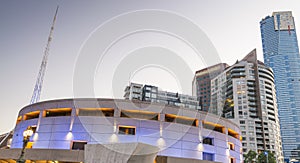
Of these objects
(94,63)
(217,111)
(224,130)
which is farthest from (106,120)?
(217,111)

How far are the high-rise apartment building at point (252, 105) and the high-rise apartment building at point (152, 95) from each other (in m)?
22.5

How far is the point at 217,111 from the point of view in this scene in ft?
522

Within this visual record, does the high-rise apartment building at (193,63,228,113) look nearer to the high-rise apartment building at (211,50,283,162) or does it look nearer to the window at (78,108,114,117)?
the high-rise apartment building at (211,50,283,162)

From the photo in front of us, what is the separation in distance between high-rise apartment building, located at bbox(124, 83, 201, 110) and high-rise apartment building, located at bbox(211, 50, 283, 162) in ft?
73.9

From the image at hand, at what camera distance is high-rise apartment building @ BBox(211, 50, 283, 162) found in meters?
118

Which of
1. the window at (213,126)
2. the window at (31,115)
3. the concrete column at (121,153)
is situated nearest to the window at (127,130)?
the window at (213,126)

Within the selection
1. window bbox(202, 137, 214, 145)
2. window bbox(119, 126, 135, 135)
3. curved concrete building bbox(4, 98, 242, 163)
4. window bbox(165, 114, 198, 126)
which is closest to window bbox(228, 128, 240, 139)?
curved concrete building bbox(4, 98, 242, 163)

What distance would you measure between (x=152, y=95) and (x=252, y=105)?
52.3 m

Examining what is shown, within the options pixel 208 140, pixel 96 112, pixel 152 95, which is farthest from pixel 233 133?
pixel 152 95

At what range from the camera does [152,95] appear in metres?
129

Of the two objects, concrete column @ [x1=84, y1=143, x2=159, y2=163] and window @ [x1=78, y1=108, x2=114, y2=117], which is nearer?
concrete column @ [x1=84, y1=143, x2=159, y2=163]

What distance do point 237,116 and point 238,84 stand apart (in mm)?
18899

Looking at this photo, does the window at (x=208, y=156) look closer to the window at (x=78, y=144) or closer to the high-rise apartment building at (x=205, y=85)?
the window at (x=78, y=144)

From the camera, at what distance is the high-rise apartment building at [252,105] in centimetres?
11819
